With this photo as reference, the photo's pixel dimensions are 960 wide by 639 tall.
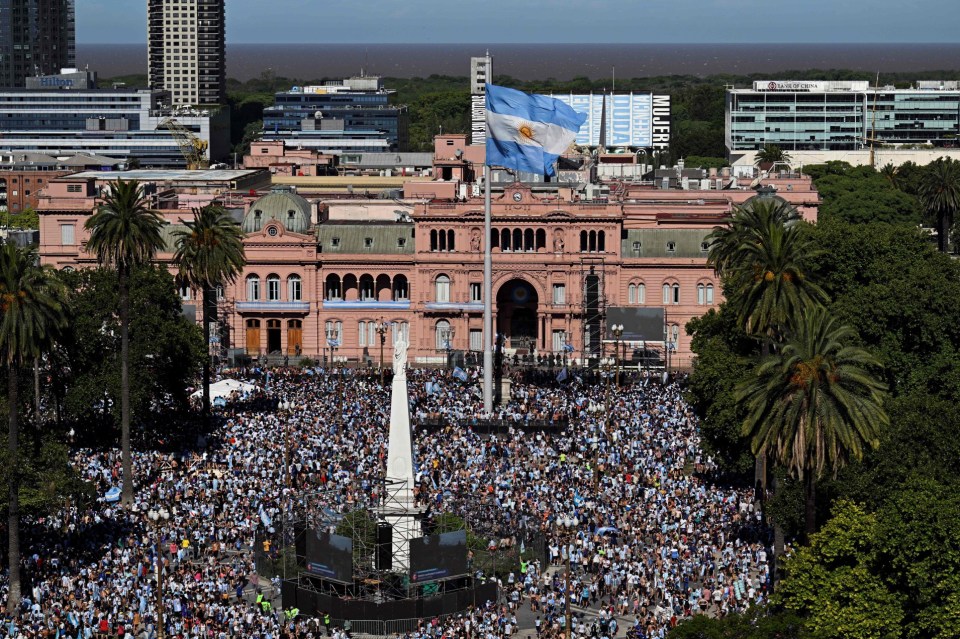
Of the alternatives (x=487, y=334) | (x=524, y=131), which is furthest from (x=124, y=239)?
(x=524, y=131)

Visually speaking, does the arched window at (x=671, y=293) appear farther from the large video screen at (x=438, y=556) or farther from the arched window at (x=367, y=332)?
the large video screen at (x=438, y=556)

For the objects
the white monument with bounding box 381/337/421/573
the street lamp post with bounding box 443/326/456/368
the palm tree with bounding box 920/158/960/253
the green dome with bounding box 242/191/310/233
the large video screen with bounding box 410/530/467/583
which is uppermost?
the palm tree with bounding box 920/158/960/253

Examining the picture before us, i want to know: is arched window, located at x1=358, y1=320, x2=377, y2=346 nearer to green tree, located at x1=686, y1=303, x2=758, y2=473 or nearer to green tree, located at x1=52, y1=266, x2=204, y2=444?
green tree, located at x1=52, y1=266, x2=204, y2=444

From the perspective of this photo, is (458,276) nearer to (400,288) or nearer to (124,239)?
(400,288)

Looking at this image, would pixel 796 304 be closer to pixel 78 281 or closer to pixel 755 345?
pixel 755 345

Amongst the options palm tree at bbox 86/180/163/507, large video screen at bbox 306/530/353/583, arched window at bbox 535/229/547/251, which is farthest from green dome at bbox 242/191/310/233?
large video screen at bbox 306/530/353/583

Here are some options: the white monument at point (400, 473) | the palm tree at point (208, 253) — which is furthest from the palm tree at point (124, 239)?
the white monument at point (400, 473)
